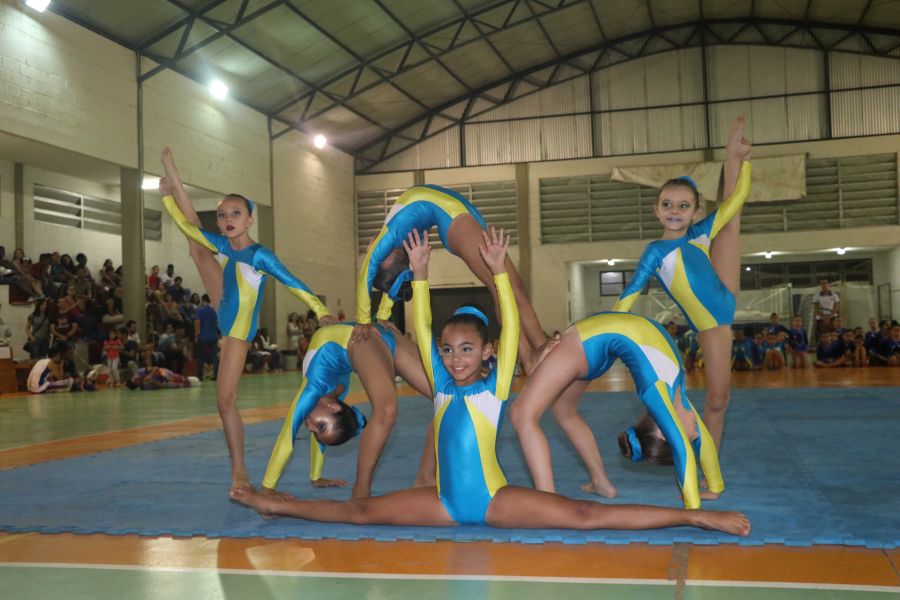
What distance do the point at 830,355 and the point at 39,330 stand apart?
15.3 meters

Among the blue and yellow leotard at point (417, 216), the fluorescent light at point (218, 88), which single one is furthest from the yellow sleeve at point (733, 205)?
the fluorescent light at point (218, 88)

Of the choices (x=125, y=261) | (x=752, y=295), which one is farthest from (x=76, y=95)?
(x=752, y=295)

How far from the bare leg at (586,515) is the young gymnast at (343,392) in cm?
83

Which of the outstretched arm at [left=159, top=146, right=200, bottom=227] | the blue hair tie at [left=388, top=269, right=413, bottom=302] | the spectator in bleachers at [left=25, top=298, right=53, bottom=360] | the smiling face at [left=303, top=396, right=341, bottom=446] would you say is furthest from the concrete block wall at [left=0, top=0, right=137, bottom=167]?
the smiling face at [left=303, top=396, right=341, bottom=446]

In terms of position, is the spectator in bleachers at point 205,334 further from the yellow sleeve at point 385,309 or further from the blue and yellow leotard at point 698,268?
the blue and yellow leotard at point 698,268

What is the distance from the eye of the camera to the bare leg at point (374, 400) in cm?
413

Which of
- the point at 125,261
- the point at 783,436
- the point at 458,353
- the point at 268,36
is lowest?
the point at 783,436

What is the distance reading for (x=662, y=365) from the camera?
3.81 meters

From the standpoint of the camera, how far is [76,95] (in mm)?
15984

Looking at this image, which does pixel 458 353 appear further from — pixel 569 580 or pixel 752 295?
pixel 752 295

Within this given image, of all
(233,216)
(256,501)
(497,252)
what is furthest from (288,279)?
(497,252)

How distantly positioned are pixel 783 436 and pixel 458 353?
12.6ft

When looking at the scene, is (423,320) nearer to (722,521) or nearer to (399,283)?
(399,283)

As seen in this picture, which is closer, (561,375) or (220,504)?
(561,375)
